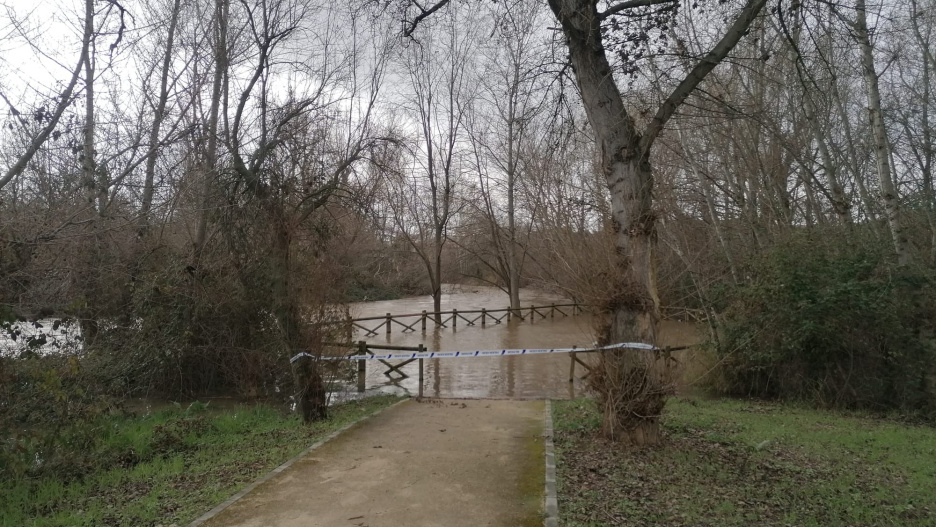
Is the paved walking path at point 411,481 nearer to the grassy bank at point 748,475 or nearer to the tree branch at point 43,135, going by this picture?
the grassy bank at point 748,475

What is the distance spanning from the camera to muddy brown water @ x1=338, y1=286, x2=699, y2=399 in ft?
40.2

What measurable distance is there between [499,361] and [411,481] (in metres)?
11.2

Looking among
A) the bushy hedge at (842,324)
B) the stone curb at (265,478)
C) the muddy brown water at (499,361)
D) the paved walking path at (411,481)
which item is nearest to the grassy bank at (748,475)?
the paved walking path at (411,481)

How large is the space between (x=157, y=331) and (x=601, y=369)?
328 inches

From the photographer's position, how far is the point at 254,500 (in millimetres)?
4910

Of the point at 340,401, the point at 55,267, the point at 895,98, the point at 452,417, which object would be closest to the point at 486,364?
the point at 340,401

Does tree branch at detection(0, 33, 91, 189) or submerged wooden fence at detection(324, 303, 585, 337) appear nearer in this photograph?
tree branch at detection(0, 33, 91, 189)

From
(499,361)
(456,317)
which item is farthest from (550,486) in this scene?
(456,317)

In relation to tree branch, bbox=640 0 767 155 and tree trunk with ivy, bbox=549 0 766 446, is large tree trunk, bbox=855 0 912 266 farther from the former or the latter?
tree branch, bbox=640 0 767 155

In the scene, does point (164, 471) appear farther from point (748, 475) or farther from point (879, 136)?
point (879, 136)

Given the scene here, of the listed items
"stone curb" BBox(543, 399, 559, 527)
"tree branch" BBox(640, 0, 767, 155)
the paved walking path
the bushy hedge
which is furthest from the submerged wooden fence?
"tree branch" BBox(640, 0, 767, 155)

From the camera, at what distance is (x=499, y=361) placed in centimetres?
1641

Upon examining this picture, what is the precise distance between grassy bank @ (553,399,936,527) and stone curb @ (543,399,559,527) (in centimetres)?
6

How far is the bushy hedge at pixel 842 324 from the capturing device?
9.41 m
